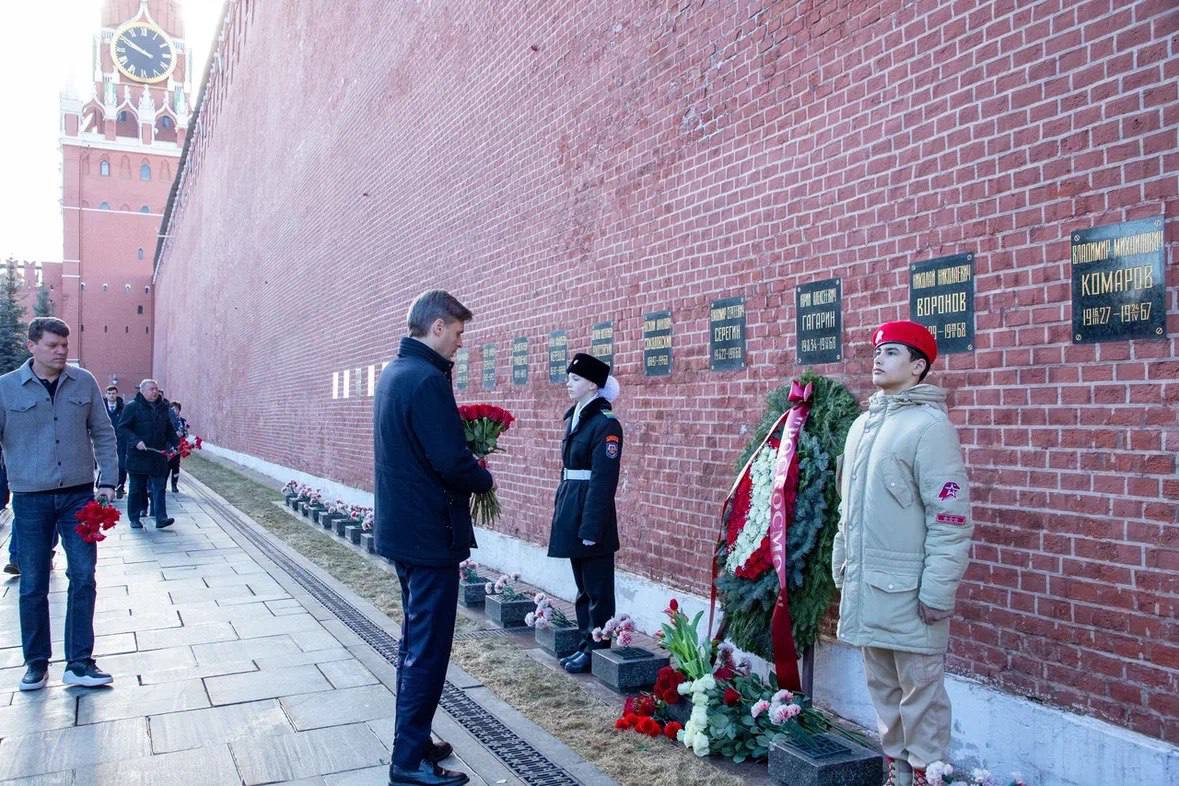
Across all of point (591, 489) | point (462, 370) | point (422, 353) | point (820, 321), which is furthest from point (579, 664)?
point (462, 370)

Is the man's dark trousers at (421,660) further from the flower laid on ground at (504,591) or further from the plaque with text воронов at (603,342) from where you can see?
the plaque with text воронов at (603,342)

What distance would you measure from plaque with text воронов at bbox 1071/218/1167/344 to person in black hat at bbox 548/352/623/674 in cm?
252

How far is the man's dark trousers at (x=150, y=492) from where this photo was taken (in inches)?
468

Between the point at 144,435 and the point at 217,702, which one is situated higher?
the point at 144,435

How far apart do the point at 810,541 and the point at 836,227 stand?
5.43ft

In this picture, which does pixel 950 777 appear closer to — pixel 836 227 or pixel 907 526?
pixel 907 526

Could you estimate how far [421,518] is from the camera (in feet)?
12.1

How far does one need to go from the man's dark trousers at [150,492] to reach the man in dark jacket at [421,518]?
929cm

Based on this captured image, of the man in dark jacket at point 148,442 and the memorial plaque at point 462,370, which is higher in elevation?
the memorial plaque at point 462,370

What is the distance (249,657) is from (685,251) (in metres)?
3.78

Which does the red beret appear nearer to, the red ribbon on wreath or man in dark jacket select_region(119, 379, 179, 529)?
the red ribbon on wreath

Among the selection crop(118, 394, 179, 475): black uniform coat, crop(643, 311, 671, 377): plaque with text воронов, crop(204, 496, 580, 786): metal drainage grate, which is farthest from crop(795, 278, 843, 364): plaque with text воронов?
crop(118, 394, 179, 475): black uniform coat

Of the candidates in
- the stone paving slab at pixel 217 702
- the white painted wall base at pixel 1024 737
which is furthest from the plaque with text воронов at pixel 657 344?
the stone paving slab at pixel 217 702

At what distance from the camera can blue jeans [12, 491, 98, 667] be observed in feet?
16.7
